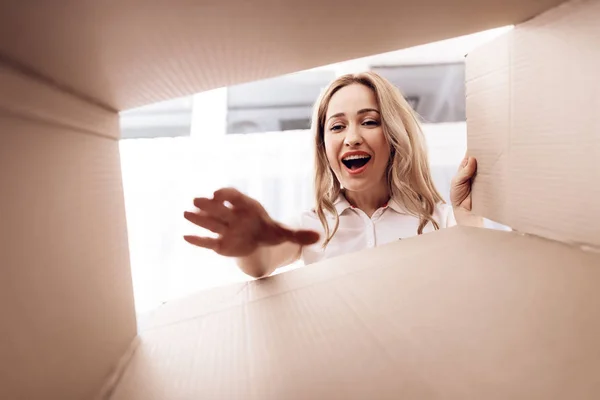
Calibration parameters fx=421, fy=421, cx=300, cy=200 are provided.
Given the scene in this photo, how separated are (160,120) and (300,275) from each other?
143 cm

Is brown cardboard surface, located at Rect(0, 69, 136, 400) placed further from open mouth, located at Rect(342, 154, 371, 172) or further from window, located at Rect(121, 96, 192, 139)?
window, located at Rect(121, 96, 192, 139)

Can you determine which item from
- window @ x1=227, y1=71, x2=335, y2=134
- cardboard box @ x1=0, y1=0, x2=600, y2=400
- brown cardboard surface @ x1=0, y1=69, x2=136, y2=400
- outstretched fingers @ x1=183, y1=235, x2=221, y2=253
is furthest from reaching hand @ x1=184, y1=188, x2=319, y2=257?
window @ x1=227, y1=71, x2=335, y2=134

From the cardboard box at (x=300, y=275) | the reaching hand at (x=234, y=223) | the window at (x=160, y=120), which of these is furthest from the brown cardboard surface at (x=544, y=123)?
the window at (x=160, y=120)

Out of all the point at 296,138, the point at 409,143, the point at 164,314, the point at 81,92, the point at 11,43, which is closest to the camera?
the point at 11,43

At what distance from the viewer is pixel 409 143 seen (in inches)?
48.8

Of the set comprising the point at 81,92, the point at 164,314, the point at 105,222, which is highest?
the point at 81,92

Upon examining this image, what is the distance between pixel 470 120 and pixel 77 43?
1.63ft

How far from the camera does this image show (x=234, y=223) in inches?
26.9

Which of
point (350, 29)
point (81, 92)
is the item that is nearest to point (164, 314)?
point (81, 92)

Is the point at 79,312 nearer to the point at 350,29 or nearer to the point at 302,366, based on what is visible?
the point at 302,366

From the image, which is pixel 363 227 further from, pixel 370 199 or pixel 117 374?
pixel 117 374

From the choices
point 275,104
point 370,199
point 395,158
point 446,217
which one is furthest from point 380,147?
point 275,104

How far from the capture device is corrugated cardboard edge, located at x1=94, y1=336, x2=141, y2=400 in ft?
1.03

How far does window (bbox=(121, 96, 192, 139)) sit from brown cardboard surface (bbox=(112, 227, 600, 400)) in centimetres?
138
